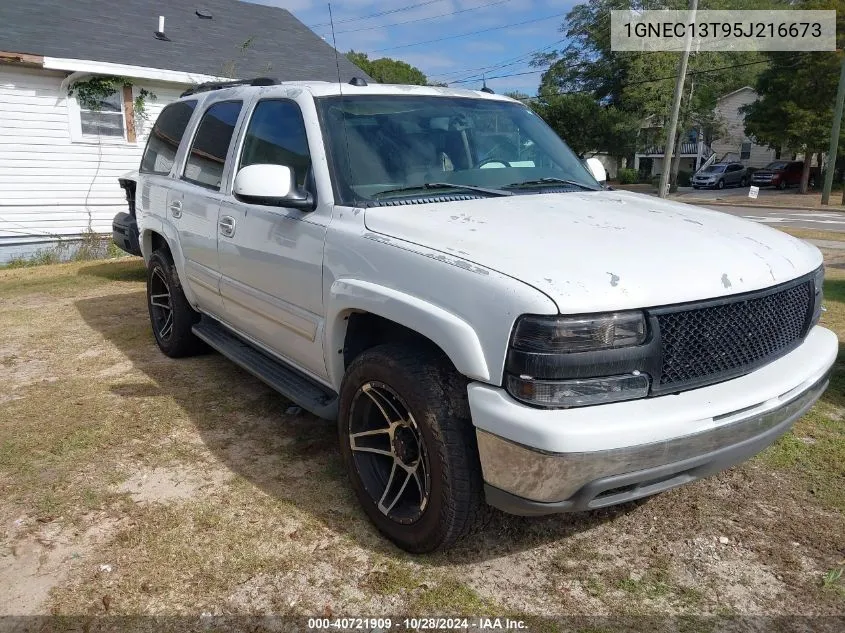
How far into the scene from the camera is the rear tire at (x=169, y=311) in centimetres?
504

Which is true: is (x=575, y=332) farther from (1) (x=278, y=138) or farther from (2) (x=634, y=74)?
(2) (x=634, y=74)

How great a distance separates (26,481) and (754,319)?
140 inches

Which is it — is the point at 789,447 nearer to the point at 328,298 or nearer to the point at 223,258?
the point at 328,298

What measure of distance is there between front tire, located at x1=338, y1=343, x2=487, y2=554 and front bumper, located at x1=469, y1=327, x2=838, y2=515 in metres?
0.16

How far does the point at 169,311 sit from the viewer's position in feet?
17.8

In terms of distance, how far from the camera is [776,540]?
115 inches

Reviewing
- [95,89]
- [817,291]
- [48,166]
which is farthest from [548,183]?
[48,166]

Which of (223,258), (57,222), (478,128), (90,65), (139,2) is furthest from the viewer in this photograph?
(139,2)

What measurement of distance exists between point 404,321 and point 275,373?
1.49 meters

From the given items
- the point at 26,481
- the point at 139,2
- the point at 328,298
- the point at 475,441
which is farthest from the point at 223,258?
the point at 139,2

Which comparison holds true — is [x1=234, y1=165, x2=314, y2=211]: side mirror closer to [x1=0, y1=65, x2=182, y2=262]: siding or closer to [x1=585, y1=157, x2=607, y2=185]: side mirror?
[x1=585, y1=157, x2=607, y2=185]: side mirror

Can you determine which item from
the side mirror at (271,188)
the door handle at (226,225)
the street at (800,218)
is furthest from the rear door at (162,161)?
the street at (800,218)

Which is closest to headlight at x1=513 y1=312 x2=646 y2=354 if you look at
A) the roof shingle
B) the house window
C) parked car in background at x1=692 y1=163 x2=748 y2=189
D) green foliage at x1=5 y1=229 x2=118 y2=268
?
the roof shingle

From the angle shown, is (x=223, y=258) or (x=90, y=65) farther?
(x=90, y=65)
